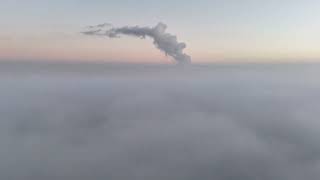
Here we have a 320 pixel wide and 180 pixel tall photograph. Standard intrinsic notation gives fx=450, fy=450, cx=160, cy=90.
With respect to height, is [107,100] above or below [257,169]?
above

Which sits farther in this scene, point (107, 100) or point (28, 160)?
point (107, 100)

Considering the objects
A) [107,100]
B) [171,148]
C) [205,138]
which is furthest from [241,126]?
[107,100]

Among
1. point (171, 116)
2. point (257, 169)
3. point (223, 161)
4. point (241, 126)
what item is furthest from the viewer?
point (171, 116)

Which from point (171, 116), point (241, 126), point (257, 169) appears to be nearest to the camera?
point (257, 169)

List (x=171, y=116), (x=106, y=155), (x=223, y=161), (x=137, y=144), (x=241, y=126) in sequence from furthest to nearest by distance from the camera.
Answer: (x=171, y=116)
(x=241, y=126)
(x=137, y=144)
(x=106, y=155)
(x=223, y=161)

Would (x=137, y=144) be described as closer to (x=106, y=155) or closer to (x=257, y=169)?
(x=106, y=155)

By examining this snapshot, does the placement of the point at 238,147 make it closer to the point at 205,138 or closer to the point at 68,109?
the point at 205,138

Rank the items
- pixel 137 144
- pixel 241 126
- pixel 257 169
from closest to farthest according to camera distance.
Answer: pixel 257 169 < pixel 137 144 < pixel 241 126

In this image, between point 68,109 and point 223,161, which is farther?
point 68,109

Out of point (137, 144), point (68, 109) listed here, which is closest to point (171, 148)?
point (137, 144)
